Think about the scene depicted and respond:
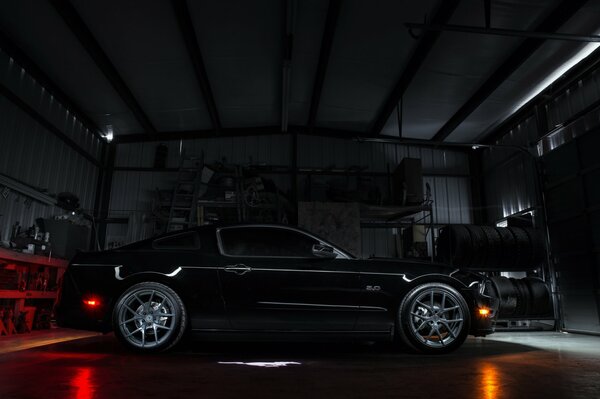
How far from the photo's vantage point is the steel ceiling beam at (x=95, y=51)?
6.61 metres

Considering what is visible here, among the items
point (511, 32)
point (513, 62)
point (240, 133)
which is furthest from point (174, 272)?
point (240, 133)

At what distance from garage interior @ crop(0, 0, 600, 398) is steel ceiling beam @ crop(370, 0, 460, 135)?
50 millimetres

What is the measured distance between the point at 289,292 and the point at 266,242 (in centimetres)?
56

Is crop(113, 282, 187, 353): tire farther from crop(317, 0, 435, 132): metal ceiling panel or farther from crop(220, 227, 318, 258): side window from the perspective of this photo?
crop(317, 0, 435, 132): metal ceiling panel

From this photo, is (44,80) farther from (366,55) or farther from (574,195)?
(574,195)

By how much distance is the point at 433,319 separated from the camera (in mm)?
3537

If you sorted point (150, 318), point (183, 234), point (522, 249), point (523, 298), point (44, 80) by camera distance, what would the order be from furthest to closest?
point (44, 80)
point (522, 249)
point (523, 298)
point (183, 234)
point (150, 318)

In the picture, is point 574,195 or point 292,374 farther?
point 574,195

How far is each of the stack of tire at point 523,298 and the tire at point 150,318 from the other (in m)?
5.79

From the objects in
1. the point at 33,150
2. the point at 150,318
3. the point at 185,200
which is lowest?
the point at 150,318

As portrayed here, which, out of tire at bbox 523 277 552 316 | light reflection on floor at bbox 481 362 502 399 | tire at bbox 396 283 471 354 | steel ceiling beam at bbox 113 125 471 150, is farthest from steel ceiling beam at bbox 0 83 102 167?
tire at bbox 523 277 552 316

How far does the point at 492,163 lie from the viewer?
1152cm

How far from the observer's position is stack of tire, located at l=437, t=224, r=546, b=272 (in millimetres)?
7781

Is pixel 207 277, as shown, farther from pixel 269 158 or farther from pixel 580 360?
pixel 269 158
